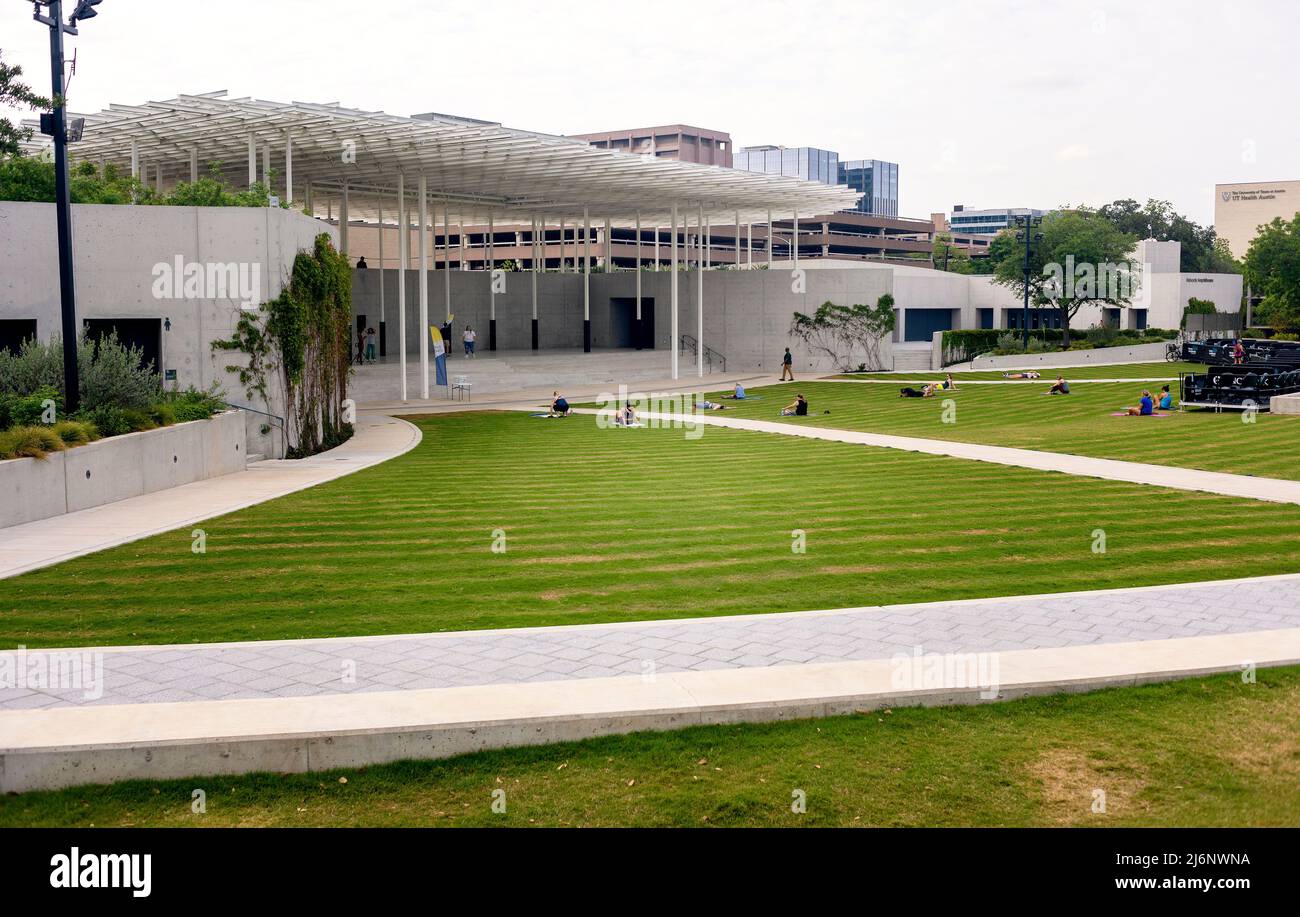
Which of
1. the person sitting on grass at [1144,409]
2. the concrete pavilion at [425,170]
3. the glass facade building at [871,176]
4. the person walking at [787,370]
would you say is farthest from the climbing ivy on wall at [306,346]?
the glass facade building at [871,176]

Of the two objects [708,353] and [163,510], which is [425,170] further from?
[163,510]

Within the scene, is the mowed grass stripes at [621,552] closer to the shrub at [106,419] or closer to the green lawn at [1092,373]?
the shrub at [106,419]

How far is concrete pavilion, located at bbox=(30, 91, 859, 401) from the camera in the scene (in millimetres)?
33531

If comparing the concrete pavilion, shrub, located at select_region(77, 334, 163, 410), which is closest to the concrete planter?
shrub, located at select_region(77, 334, 163, 410)

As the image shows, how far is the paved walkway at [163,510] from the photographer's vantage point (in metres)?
14.3

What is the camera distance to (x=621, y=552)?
14266 mm

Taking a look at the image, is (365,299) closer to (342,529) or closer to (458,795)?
(342,529)

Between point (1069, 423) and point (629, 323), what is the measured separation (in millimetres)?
37202

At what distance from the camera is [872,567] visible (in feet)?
44.1

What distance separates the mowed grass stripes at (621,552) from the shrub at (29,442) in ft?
9.40

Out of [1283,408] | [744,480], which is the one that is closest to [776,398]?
[1283,408]

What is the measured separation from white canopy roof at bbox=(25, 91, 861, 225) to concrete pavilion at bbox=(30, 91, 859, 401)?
0.06m

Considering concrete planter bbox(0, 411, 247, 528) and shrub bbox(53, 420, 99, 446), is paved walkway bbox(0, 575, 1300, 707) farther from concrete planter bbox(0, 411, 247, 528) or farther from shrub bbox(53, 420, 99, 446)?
shrub bbox(53, 420, 99, 446)
